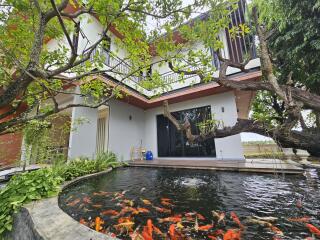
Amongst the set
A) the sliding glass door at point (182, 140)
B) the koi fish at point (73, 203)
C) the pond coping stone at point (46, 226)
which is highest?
the sliding glass door at point (182, 140)

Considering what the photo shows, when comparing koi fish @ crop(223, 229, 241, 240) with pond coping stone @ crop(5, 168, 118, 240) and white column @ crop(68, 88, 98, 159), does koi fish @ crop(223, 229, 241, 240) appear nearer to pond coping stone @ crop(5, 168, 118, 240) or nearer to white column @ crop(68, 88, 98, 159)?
pond coping stone @ crop(5, 168, 118, 240)

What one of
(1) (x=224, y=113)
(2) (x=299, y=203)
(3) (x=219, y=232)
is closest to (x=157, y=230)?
(3) (x=219, y=232)

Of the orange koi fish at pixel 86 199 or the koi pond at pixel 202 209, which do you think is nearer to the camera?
the koi pond at pixel 202 209

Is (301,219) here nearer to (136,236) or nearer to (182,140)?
(136,236)

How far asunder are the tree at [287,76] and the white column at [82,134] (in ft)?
12.5

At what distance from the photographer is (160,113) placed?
32.3 ft

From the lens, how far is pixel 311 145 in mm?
3441

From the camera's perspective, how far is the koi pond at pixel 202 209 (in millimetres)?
1845

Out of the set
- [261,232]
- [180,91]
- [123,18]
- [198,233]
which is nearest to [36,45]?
[123,18]

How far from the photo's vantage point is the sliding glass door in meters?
8.24

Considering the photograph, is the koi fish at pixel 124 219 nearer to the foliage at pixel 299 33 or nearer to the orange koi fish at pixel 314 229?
the orange koi fish at pixel 314 229

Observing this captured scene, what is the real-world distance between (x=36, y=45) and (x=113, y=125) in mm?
6447

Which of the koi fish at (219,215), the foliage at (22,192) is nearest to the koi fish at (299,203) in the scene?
the koi fish at (219,215)

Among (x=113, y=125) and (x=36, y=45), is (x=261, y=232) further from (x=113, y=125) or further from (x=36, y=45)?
(x=113, y=125)
